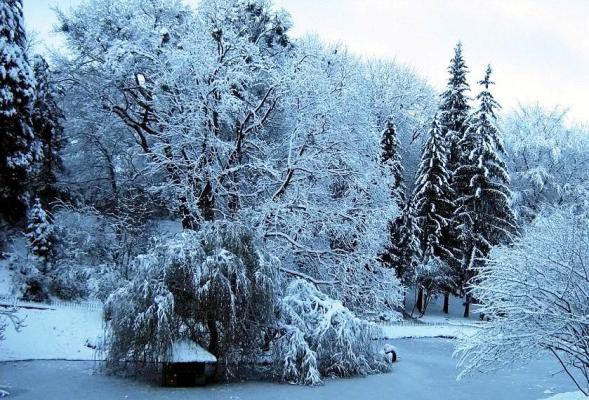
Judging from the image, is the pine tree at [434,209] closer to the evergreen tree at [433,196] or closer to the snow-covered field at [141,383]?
the evergreen tree at [433,196]

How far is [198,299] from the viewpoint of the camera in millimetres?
12836

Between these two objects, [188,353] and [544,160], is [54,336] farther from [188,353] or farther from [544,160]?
[544,160]

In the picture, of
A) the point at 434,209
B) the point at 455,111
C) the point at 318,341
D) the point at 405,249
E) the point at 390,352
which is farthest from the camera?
the point at 455,111

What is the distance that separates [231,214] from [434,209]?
16.8 meters

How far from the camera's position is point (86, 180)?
26.6 metres

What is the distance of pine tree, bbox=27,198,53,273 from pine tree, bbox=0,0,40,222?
129 centimetres

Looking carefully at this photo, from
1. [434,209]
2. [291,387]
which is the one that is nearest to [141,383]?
[291,387]

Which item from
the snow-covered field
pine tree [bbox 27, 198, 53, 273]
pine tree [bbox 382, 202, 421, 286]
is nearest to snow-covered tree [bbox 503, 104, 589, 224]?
pine tree [bbox 382, 202, 421, 286]

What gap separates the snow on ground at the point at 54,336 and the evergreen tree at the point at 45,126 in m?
8.34

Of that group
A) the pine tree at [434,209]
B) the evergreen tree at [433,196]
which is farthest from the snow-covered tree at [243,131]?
the evergreen tree at [433,196]

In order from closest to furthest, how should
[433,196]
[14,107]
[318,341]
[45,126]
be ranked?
[318,341] < [14,107] < [45,126] < [433,196]

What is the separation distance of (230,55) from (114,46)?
3.98 meters

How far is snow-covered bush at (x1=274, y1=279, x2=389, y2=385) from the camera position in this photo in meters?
13.5

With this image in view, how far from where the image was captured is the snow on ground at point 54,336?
47.0ft
